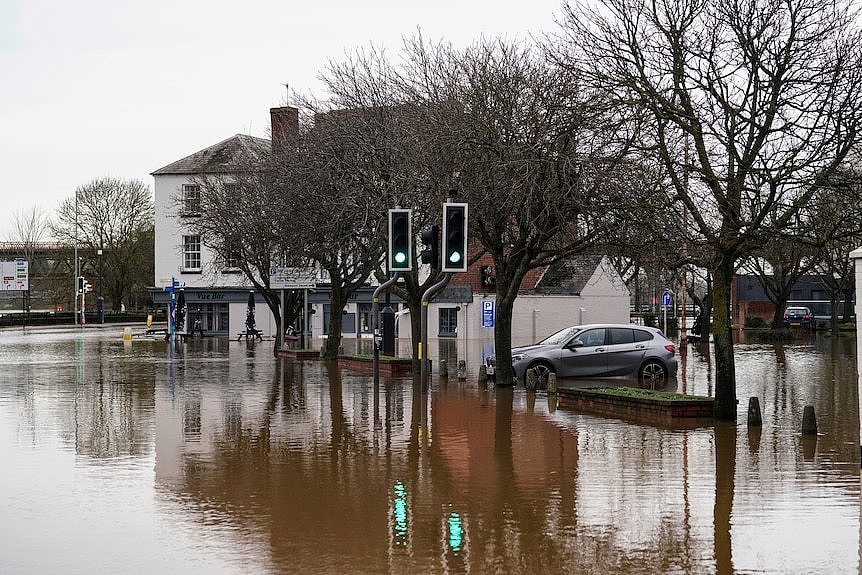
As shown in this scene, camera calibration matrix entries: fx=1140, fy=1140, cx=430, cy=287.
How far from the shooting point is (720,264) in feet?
61.0

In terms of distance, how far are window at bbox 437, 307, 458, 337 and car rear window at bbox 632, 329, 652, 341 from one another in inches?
1410

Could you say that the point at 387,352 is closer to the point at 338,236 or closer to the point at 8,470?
the point at 338,236

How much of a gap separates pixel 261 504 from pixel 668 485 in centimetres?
447

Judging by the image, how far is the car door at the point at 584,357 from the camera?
1089 inches

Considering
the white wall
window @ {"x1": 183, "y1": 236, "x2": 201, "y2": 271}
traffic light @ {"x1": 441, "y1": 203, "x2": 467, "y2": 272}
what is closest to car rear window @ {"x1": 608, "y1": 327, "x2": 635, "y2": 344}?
traffic light @ {"x1": 441, "y1": 203, "x2": 467, "y2": 272}

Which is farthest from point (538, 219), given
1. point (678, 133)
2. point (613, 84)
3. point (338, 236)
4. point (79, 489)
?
point (79, 489)

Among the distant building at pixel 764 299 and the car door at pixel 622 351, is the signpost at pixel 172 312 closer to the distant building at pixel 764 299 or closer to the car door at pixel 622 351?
the car door at pixel 622 351

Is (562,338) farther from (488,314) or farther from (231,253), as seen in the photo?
(488,314)

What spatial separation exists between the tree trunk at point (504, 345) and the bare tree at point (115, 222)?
68.8 m

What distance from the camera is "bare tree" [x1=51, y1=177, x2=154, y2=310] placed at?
90.8m

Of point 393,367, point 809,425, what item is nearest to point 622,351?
point 393,367

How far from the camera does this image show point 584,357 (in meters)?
27.8

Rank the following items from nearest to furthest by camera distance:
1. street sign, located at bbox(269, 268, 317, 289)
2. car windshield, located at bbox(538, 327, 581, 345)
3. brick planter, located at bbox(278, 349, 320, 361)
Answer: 1. car windshield, located at bbox(538, 327, 581, 345)
2. brick planter, located at bbox(278, 349, 320, 361)
3. street sign, located at bbox(269, 268, 317, 289)

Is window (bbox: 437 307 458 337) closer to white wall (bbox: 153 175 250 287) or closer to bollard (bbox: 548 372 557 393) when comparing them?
white wall (bbox: 153 175 250 287)
